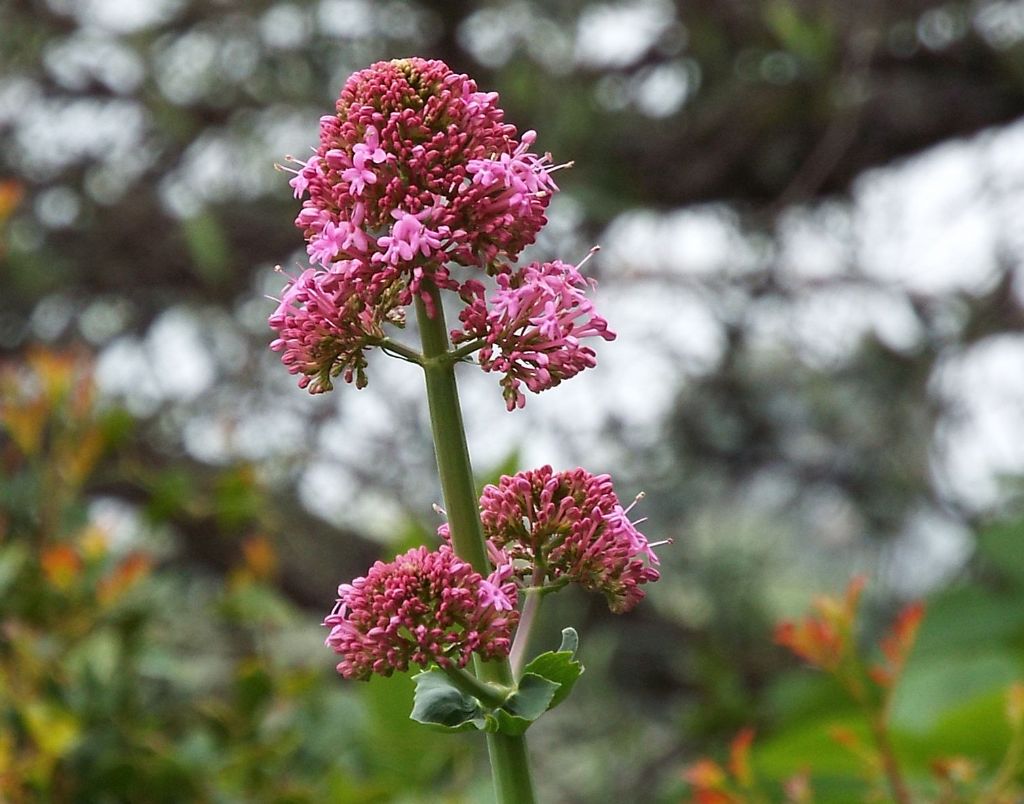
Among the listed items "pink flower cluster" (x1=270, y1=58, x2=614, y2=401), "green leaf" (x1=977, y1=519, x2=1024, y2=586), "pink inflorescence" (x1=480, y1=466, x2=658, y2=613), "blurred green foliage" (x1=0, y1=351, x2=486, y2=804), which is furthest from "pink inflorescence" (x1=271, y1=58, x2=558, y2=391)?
"green leaf" (x1=977, y1=519, x2=1024, y2=586)

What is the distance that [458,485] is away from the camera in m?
0.78

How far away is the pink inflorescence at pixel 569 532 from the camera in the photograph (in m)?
0.84

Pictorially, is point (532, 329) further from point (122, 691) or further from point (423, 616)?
point (122, 691)

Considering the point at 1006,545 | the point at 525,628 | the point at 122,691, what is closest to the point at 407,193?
the point at 525,628

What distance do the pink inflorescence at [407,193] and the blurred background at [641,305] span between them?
205 centimetres

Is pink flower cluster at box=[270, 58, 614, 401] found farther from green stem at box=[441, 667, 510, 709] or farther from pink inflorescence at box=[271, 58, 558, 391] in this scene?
green stem at box=[441, 667, 510, 709]

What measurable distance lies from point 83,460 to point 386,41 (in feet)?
4.97

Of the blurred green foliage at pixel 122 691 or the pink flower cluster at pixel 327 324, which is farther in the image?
the blurred green foliage at pixel 122 691

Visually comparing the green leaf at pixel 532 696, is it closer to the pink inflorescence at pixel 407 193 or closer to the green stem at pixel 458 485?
the green stem at pixel 458 485

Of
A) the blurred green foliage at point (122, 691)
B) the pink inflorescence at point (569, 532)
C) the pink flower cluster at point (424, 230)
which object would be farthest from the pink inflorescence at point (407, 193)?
the blurred green foliage at point (122, 691)

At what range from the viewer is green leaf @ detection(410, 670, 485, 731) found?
2.55ft

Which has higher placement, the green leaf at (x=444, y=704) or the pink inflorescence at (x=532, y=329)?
the pink inflorescence at (x=532, y=329)

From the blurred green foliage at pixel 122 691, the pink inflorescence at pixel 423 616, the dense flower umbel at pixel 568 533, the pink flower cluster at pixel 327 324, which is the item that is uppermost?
the blurred green foliage at pixel 122 691

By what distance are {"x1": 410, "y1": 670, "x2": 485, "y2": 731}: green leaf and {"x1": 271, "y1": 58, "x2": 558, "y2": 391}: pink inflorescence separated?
204 mm
